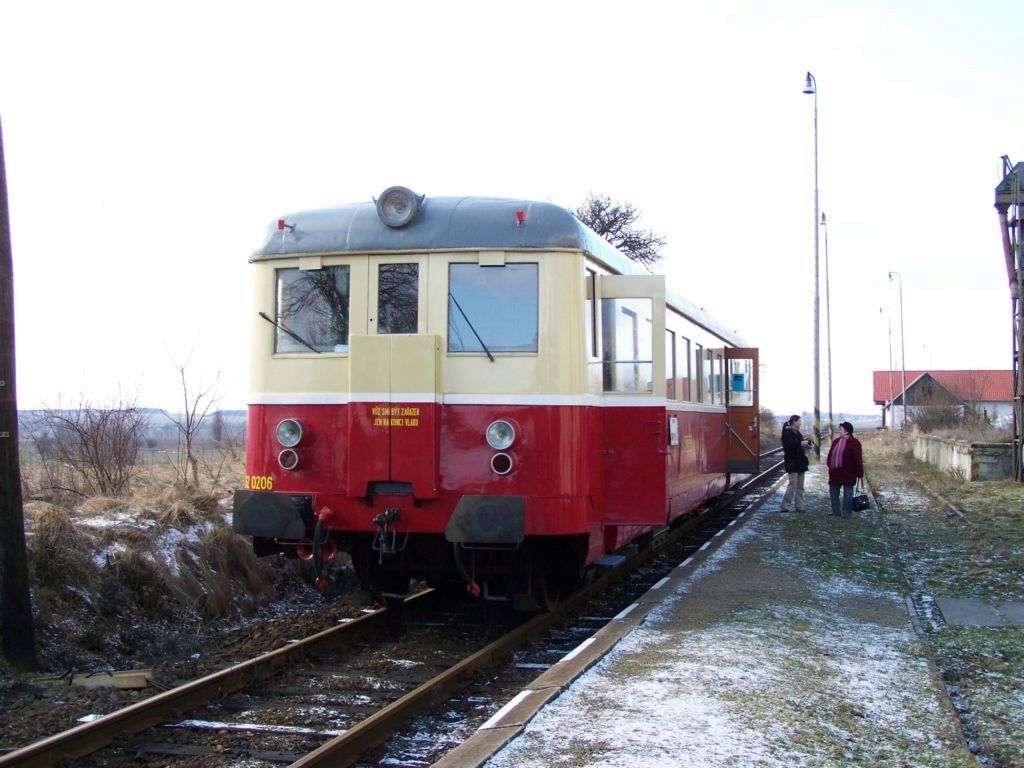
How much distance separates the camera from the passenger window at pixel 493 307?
26.2 ft

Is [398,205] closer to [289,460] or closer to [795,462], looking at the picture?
[289,460]

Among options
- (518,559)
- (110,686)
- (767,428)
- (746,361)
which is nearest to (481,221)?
(518,559)

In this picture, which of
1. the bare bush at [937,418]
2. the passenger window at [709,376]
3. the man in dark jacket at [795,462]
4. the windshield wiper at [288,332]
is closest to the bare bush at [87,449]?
the windshield wiper at [288,332]

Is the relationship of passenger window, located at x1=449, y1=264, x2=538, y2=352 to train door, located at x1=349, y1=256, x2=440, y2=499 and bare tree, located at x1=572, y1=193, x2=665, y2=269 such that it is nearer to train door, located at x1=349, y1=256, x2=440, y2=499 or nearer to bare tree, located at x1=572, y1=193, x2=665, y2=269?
train door, located at x1=349, y1=256, x2=440, y2=499

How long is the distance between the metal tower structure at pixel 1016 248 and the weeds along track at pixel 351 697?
50.7 ft

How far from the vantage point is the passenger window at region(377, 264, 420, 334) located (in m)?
8.13

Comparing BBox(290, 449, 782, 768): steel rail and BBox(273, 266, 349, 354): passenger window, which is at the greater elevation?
BBox(273, 266, 349, 354): passenger window

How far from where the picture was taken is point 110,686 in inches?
258

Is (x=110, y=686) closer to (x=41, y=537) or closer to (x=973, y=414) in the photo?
(x=41, y=537)

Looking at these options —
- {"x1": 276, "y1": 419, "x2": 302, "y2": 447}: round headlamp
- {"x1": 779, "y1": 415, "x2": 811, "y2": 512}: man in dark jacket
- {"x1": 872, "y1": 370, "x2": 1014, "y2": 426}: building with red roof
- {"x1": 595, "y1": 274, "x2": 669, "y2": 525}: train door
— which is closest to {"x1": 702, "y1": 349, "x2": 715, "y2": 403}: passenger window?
{"x1": 779, "y1": 415, "x2": 811, "y2": 512}: man in dark jacket

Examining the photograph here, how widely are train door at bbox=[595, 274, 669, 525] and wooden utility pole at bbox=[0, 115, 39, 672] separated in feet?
14.2

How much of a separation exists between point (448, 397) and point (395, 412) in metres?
0.41

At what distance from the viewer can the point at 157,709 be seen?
5.88 m

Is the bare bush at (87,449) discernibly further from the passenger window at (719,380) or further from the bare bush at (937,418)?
the bare bush at (937,418)
